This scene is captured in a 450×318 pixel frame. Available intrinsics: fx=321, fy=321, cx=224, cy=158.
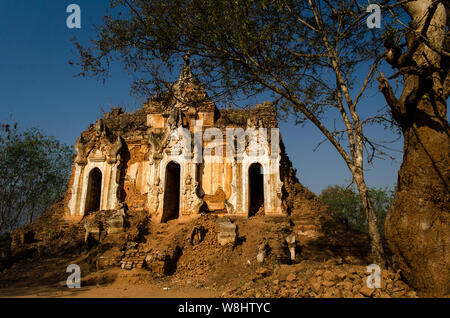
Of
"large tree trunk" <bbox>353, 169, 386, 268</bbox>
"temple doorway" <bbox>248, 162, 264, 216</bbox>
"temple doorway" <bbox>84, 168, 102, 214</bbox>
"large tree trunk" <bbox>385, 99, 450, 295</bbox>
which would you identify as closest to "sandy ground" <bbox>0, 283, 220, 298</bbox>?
"large tree trunk" <bbox>353, 169, 386, 268</bbox>

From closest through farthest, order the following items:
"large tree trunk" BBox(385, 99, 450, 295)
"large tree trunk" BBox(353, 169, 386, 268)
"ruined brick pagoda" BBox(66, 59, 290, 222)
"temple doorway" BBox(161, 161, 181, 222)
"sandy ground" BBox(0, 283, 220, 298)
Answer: "large tree trunk" BBox(385, 99, 450, 295)
"large tree trunk" BBox(353, 169, 386, 268)
"sandy ground" BBox(0, 283, 220, 298)
"ruined brick pagoda" BBox(66, 59, 290, 222)
"temple doorway" BBox(161, 161, 181, 222)

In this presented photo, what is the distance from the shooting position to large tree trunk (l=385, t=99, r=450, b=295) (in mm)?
4789

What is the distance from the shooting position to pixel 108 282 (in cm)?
1066

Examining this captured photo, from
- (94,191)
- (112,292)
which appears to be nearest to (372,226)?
(112,292)

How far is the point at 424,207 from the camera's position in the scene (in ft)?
16.3

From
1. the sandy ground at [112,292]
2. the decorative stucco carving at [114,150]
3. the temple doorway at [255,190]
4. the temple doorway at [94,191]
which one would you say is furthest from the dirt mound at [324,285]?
the temple doorway at [94,191]

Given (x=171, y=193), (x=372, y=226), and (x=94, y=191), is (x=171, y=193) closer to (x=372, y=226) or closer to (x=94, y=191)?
(x=94, y=191)

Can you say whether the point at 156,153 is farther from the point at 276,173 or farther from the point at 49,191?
the point at 49,191

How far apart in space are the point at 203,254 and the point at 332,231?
563 cm

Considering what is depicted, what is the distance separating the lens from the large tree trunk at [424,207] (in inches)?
189

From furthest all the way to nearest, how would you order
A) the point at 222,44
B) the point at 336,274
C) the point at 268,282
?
the point at 222,44, the point at 268,282, the point at 336,274

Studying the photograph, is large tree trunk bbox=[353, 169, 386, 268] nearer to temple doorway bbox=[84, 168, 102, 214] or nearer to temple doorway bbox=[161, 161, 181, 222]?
temple doorway bbox=[161, 161, 181, 222]

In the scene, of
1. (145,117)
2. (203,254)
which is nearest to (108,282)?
(203,254)

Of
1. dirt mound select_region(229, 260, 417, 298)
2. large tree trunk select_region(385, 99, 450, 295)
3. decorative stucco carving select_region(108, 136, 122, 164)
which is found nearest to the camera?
large tree trunk select_region(385, 99, 450, 295)
